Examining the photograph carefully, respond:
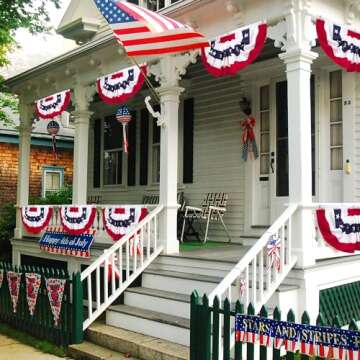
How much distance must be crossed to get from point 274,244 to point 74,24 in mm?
9132

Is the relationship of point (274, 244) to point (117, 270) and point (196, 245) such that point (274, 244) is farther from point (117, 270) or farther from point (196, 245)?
point (196, 245)

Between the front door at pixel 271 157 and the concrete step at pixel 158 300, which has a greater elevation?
the front door at pixel 271 157

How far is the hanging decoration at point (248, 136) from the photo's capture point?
9.60 meters

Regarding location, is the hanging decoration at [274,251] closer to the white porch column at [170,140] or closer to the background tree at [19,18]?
the white porch column at [170,140]

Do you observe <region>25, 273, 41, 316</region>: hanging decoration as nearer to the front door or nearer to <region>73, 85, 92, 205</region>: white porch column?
<region>73, 85, 92, 205</region>: white porch column

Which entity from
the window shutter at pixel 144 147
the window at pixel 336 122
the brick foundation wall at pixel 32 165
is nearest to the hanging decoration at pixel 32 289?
the window at pixel 336 122

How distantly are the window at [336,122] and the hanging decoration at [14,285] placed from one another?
526cm

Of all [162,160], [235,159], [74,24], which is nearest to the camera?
[162,160]

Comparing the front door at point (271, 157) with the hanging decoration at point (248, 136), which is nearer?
the front door at point (271, 157)

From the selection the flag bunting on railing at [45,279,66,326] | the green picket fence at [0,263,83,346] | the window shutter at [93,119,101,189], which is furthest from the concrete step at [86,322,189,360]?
the window shutter at [93,119,101,189]

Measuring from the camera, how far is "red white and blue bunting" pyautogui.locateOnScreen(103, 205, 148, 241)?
323 inches

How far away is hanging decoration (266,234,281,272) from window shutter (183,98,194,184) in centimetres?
510

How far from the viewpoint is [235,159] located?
10.1 m

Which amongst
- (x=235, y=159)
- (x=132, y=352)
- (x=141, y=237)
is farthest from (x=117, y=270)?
(x=235, y=159)
